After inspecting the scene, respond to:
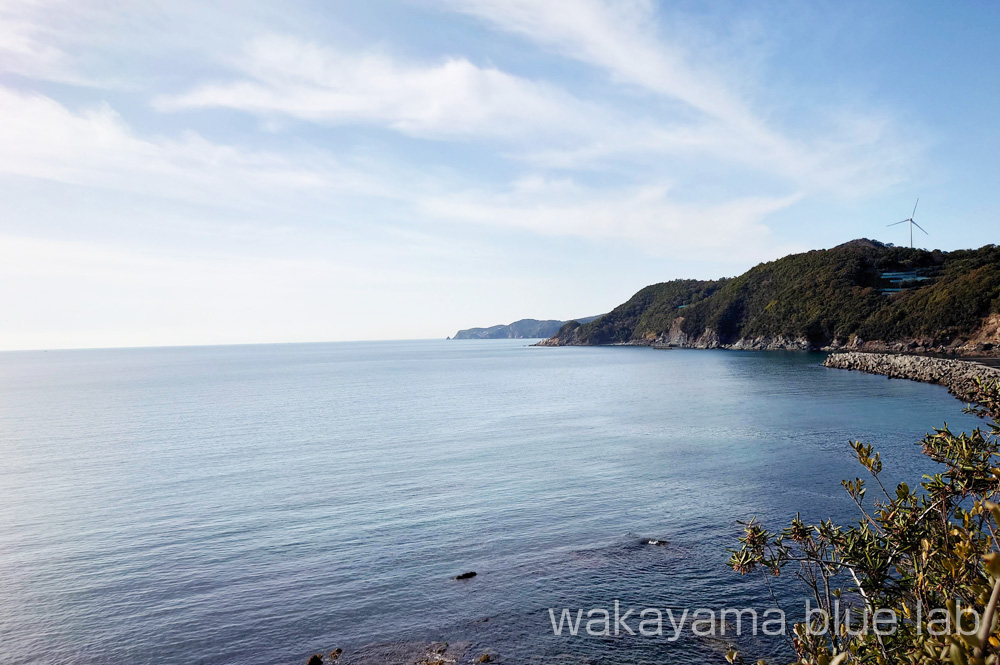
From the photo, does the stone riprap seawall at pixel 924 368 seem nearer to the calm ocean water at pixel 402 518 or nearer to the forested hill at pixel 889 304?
the calm ocean water at pixel 402 518

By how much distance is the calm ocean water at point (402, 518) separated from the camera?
71.9 feet

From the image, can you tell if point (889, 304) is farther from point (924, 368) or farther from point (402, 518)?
point (402, 518)

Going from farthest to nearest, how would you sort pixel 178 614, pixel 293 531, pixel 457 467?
pixel 457 467 → pixel 293 531 → pixel 178 614

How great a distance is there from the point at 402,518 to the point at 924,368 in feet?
301

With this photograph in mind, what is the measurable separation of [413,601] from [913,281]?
185m

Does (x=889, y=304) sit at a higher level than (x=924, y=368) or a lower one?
higher

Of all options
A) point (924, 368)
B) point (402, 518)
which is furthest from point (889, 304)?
point (402, 518)

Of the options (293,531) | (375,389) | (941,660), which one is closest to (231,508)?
(293,531)

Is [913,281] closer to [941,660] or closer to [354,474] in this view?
[354,474]

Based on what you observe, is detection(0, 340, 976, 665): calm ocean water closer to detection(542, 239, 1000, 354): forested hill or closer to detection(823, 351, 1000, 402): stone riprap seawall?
detection(823, 351, 1000, 402): stone riprap seawall

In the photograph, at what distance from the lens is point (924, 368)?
9075 centimetres

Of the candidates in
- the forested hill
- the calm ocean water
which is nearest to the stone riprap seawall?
the calm ocean water

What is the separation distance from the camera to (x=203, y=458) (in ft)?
175

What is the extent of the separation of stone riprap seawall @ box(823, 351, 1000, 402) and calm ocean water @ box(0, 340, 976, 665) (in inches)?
176
